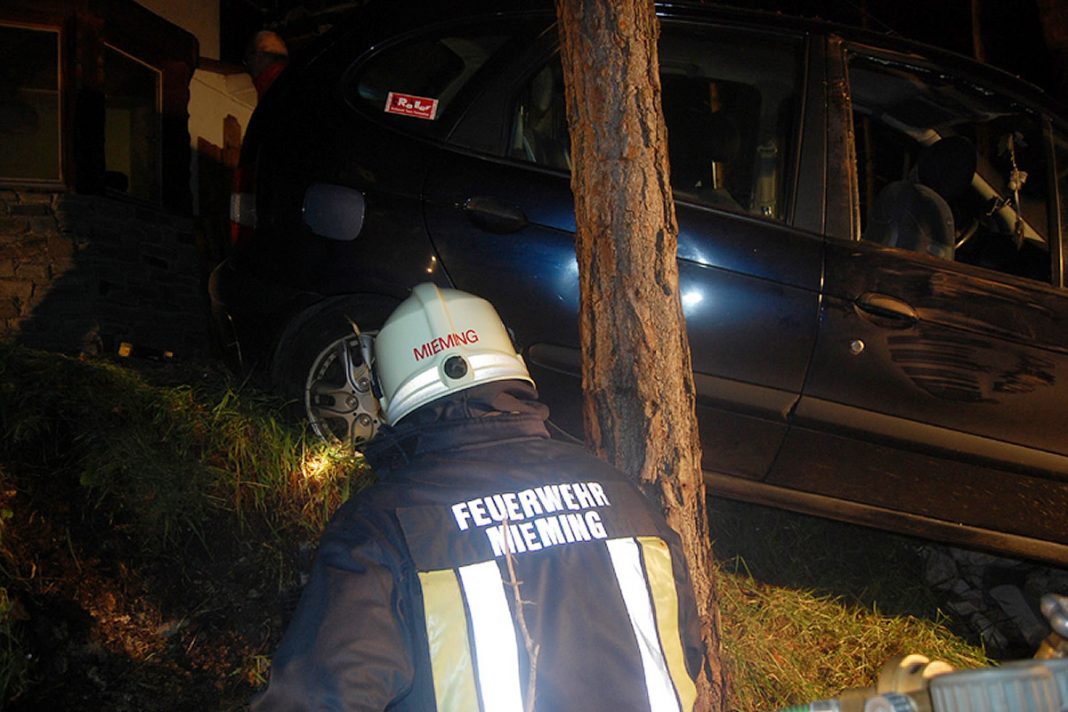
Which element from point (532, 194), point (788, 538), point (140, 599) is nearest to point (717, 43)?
point (532, 194)

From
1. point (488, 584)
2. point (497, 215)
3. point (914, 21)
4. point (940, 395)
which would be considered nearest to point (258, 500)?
point (497, 215)

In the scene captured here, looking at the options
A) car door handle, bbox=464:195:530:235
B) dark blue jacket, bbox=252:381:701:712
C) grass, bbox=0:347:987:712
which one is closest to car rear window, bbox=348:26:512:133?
car door handle, bbox=464:195:530:235

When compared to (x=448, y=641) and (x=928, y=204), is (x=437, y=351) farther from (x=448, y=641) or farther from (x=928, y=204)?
(x=928, y=204)

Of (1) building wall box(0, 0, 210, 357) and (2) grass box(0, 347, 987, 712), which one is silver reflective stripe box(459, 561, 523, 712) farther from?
(1) building wall box(0, 0, 210, 357)

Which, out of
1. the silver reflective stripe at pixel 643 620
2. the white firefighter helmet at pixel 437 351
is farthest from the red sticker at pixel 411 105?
the silver reflective stripe at pixel 643 620

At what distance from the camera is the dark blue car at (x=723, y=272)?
2.93 metres

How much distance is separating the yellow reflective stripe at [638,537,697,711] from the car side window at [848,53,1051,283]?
2208 millimetres

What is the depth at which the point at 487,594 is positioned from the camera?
1325mm

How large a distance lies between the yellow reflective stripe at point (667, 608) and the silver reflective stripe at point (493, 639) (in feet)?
0.90

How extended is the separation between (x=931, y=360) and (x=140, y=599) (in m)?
2.59

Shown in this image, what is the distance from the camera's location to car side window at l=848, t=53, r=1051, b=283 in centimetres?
333

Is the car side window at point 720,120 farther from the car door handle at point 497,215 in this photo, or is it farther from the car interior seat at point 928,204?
the car interior seat at point 928,204

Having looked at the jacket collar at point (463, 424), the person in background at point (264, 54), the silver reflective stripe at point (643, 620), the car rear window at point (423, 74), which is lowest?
the silver reflective stripe at point (643, 620)

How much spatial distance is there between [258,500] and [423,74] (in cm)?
155
